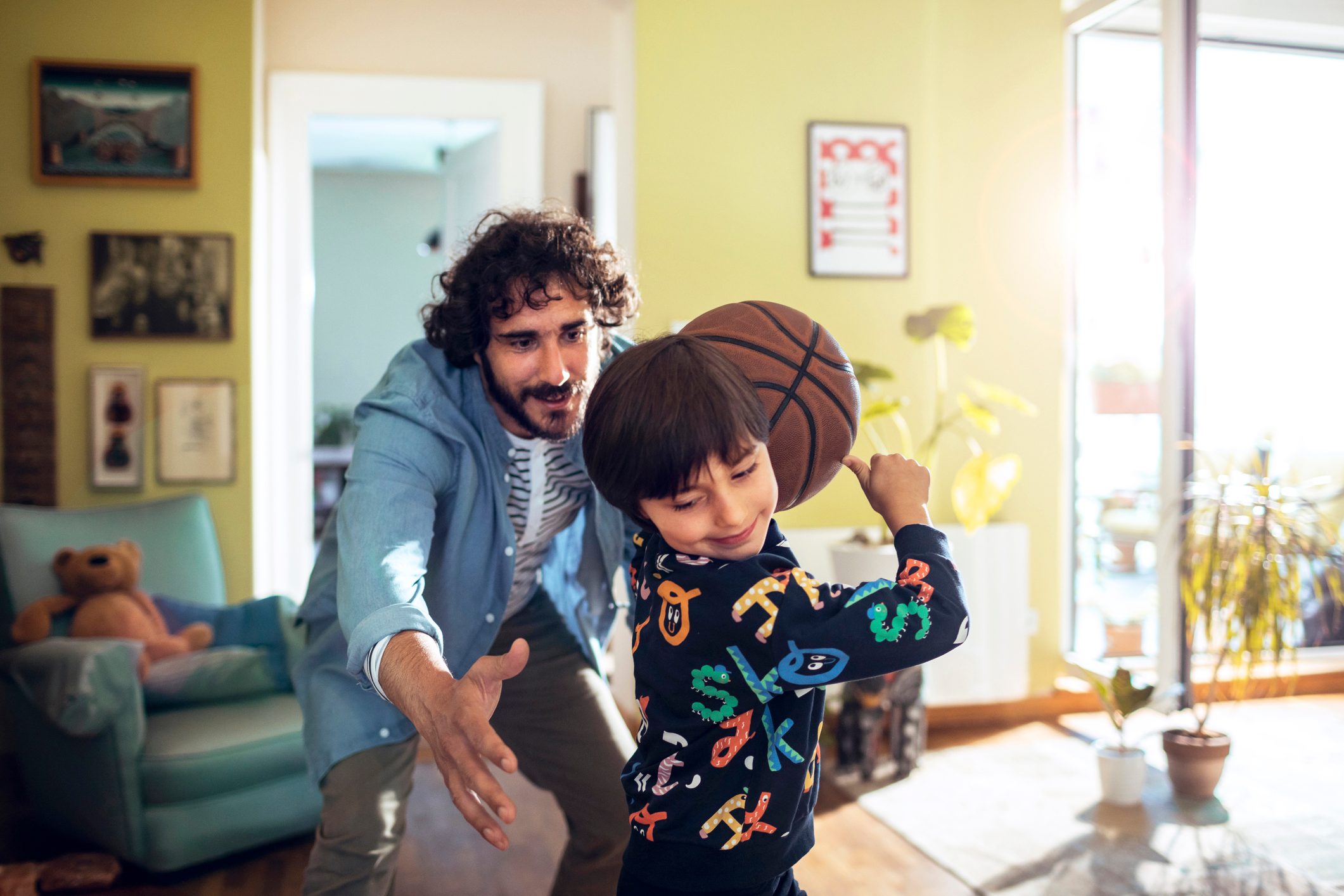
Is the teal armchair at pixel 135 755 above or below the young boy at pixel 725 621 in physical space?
below

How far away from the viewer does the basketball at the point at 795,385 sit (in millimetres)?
1229

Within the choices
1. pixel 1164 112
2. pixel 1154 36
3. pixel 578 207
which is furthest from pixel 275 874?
pixel 1154 36

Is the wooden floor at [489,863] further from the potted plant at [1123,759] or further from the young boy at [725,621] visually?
the young boy at [725,621]

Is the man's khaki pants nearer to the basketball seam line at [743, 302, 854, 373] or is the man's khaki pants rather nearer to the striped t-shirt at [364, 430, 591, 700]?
the striped t-shirt at [364, 430, 591, 700]

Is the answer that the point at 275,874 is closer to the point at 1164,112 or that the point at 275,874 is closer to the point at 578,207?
the point at 578,207

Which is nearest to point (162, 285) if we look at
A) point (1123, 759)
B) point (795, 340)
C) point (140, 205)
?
point (140, 205)

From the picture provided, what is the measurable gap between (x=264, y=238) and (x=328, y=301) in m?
4.14

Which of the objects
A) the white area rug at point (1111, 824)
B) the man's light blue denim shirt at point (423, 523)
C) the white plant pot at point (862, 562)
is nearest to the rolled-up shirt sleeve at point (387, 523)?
the man's light blue denim shirt at point (423, 523)

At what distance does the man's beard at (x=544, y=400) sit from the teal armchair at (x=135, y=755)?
1552 mm

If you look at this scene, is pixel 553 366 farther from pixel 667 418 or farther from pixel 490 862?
pixel 490 862

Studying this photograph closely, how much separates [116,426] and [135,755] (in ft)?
5.08

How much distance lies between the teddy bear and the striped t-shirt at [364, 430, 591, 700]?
169cm

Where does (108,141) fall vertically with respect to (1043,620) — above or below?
above

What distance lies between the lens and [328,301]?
8.20 meters
